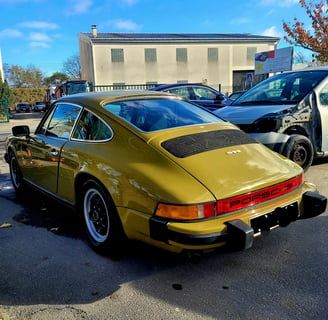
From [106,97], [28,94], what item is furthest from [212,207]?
[28,94]

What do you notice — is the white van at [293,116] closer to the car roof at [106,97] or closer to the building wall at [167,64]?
the car roof at [106,97]

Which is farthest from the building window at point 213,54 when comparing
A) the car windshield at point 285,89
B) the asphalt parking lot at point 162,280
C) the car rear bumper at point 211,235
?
the car rear bumper at point 211,235

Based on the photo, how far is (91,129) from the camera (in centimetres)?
321

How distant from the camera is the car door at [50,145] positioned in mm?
3553

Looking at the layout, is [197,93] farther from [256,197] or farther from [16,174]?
[256,197]

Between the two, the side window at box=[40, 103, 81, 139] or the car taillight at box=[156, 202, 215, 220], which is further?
the side window at box=[40, 103, 81, 139]

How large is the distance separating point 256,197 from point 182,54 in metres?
34.3

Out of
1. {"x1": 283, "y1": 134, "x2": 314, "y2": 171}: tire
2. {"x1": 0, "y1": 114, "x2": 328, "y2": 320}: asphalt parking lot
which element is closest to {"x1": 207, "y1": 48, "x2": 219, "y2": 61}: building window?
{"x1": 283, "y1": 134, "x2": 314, "y2": 171}: tire

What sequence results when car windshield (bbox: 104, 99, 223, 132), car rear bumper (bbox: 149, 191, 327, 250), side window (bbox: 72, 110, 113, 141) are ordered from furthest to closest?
1. car windshield (bbox: 104, 99, 223, 132)
2. side window (bbox: 72, 110, 113, 141)
3. car rear bumper (bbox: 149, 191, 327, 250)

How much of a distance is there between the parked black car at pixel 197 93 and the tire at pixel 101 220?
5917mm

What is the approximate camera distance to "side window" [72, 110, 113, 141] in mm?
3029

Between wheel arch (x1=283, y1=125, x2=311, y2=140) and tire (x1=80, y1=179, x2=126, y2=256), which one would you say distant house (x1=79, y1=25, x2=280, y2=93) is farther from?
tire (x1=80, y1=179, x2=126, y2=256)

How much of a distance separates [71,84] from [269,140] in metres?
20.9

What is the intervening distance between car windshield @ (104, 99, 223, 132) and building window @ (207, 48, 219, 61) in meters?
33.7
